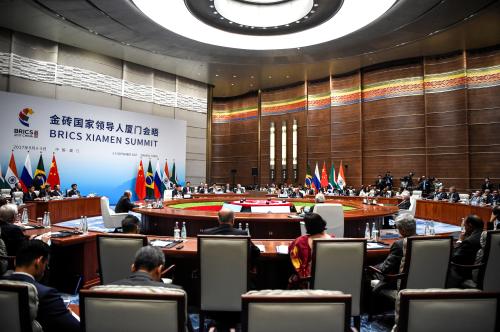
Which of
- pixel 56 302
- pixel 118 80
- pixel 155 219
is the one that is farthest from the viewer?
pixel 118 80

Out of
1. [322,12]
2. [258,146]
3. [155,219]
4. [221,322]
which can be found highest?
[322,12]

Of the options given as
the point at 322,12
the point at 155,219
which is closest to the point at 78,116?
the point at 155,219

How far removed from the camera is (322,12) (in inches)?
370

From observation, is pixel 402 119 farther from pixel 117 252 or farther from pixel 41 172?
pixel 117 252

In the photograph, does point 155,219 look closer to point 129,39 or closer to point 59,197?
point 59,197

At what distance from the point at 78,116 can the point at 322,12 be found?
8005 millimetres

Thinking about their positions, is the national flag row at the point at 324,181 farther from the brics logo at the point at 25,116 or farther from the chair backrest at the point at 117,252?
the chair backrest at the point at 117,252

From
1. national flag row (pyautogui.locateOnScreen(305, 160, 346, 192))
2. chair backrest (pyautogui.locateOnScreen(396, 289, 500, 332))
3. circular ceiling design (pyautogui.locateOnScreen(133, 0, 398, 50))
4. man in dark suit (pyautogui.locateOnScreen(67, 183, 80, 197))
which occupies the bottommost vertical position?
chair backrest (pyautogui.locateOnScreen(396, 289, 500, 332))

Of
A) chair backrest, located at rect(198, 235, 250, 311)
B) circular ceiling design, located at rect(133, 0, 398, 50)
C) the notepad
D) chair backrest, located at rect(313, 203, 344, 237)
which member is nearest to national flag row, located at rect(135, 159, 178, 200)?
circular ceiling design, located at rect(133, 0, 398, 50)

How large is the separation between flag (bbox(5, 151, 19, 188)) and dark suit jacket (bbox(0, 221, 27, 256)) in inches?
286

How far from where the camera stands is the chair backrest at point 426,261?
2557 mm

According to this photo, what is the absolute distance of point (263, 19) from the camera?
10172 millimetres

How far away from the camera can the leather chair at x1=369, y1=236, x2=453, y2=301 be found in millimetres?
2559

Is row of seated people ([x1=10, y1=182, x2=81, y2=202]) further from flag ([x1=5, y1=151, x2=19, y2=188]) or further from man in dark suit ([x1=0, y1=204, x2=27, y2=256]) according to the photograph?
man in dark suit ([x1=0, y1=204, x2=27, y2=256])
